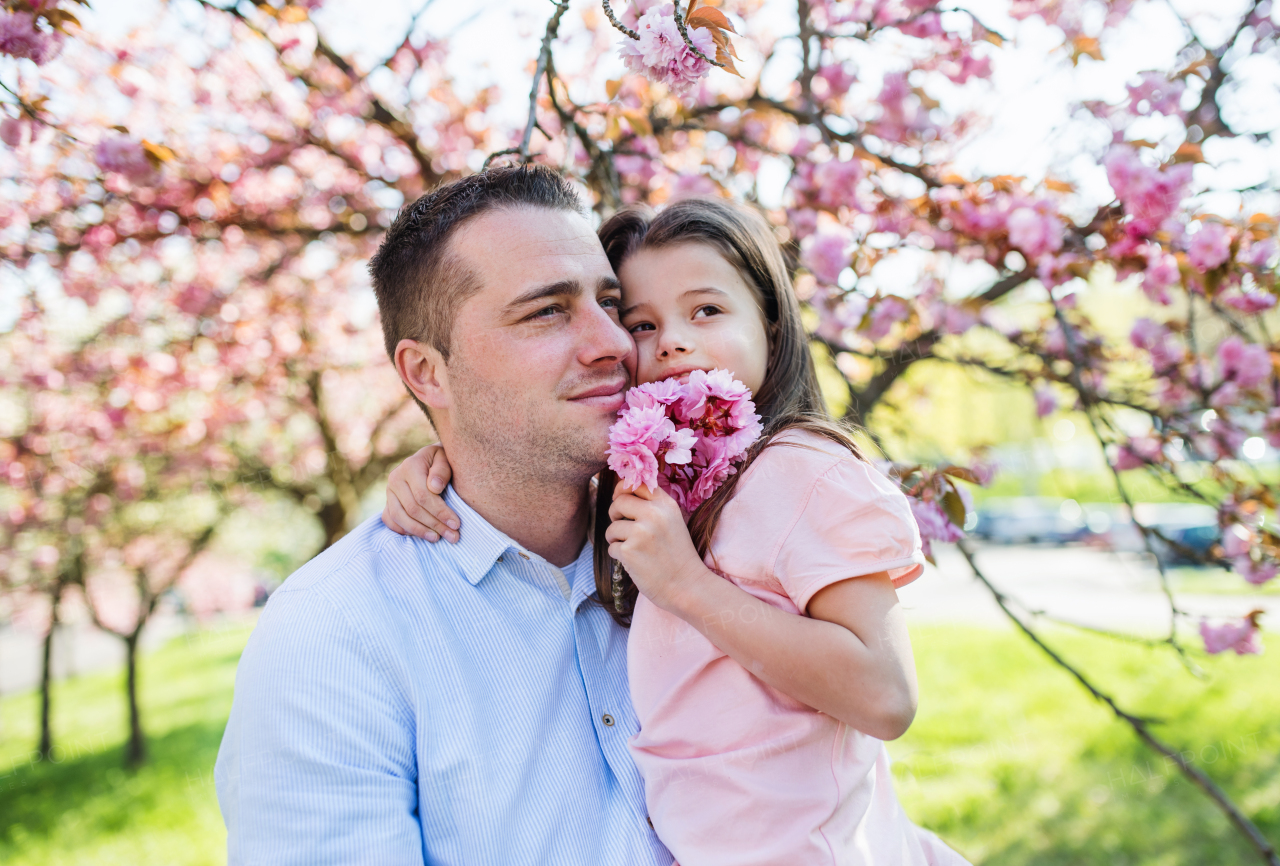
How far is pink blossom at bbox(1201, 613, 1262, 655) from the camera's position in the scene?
3.41m

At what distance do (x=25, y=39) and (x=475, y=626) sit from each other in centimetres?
224

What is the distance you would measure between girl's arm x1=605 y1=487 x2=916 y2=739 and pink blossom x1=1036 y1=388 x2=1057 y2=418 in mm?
4127

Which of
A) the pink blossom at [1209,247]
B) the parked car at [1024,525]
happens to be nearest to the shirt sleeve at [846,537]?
the pink blossom at [1209,247]

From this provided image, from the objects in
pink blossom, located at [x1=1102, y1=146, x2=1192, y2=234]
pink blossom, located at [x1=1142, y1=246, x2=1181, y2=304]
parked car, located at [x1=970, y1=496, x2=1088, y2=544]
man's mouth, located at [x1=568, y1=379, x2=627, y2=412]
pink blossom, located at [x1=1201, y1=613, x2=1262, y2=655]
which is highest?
pink blossom, located at [x1=1102, y1=146, x2=1192, y2=234]

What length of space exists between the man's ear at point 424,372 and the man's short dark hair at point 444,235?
27 mm

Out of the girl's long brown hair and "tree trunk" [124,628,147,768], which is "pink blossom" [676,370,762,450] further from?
"tree trunk" [124,628,147,768]

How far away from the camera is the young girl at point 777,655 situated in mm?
1498

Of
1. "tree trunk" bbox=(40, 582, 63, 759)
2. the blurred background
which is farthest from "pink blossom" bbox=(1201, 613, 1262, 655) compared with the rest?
"tree trunk" bbox=(40, 582, 63, 759)

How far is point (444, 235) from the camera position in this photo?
2078 mm

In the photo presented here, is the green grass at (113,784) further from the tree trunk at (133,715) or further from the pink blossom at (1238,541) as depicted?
the pink blossom at (1238,541)

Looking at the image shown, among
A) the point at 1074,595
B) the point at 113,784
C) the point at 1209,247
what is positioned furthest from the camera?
the point at 1074,595

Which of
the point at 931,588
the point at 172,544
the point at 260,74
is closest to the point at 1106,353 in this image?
the point at 260,74

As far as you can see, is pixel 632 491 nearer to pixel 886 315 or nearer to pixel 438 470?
pixel 438 470

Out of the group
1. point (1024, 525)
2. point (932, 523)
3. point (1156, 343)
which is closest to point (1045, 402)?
point (1156, 343)
